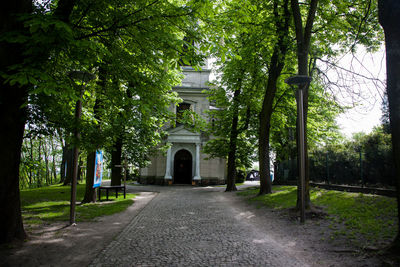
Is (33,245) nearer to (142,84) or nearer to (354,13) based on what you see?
(142,84)

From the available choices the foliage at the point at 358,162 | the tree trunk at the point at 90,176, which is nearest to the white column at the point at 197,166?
the foliage at the point at 358,162

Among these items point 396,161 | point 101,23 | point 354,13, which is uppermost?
point 354,13

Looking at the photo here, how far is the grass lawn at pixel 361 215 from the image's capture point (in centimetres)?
604

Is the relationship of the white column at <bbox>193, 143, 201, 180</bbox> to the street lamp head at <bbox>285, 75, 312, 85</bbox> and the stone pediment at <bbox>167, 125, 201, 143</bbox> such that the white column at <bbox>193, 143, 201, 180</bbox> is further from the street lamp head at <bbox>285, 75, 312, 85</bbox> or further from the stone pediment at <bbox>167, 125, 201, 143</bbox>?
the street lamp head at <bbox>285, 75, 312, 85</bbox>

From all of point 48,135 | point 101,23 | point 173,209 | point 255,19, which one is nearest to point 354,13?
point 255,19

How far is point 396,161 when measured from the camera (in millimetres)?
4781

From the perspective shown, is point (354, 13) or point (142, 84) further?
point (354, 13)

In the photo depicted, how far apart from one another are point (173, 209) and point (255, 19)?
861 cm

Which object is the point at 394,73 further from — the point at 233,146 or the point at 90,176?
the point at 233,146

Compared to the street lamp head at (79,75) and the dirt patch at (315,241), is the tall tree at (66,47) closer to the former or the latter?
the street lamp head at (79,75)

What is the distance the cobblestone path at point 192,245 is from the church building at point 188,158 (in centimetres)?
1988

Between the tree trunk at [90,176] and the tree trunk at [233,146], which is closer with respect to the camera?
the tree trunk at [90,176]

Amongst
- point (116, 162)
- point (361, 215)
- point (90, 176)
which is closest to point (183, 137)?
point (116, 162)

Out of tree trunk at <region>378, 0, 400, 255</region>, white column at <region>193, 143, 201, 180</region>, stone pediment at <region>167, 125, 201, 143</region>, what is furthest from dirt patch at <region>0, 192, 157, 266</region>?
stone pediment at <region>167, 125, 201, 143</region>
